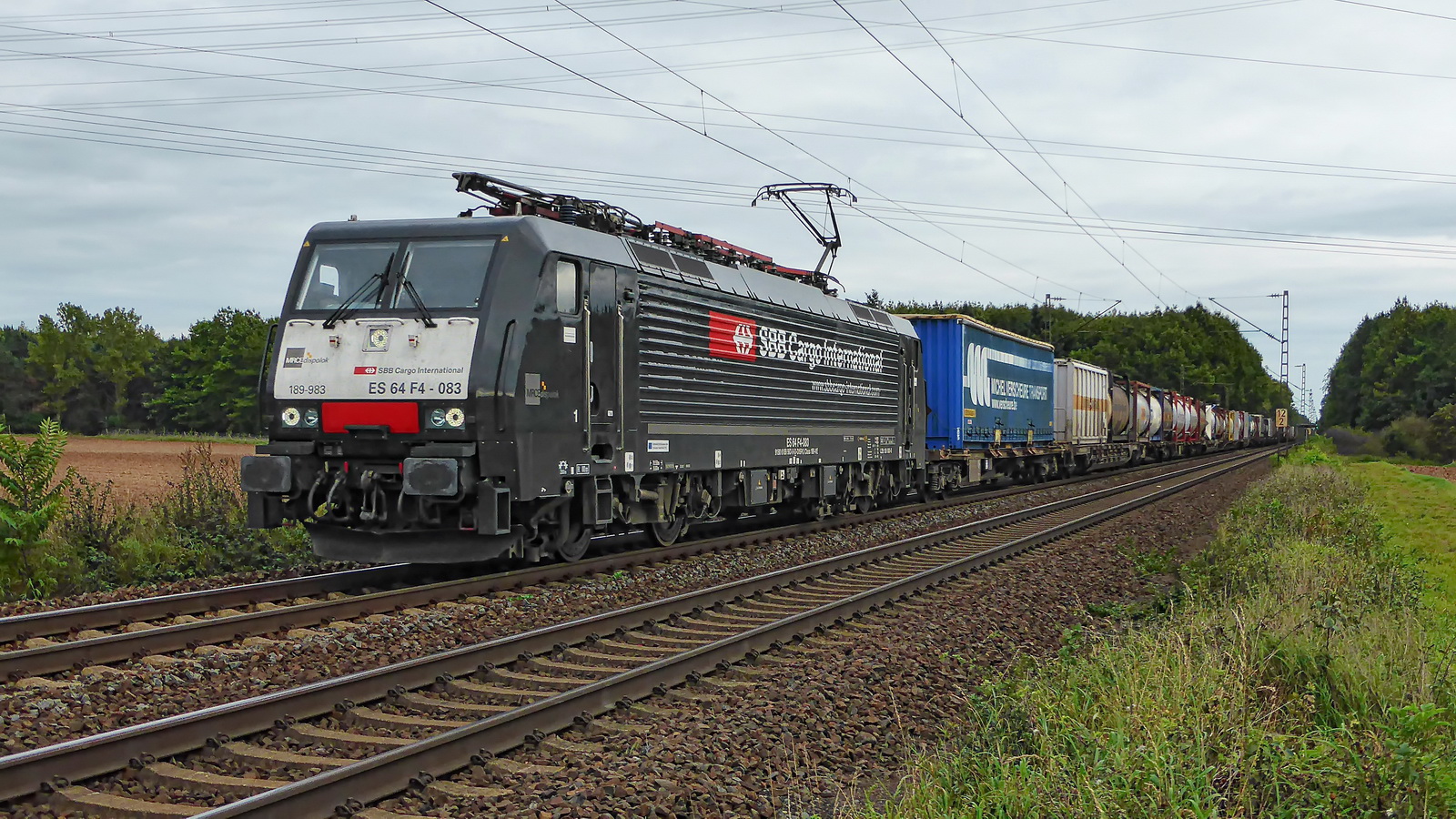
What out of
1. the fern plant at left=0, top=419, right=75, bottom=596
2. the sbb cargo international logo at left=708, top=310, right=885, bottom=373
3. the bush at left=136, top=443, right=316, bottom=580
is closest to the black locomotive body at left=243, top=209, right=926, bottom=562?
the sbb cargo international logo at left=708, top=310, right=885, bottom=373

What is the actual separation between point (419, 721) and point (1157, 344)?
92258mm

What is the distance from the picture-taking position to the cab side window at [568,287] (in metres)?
11.0

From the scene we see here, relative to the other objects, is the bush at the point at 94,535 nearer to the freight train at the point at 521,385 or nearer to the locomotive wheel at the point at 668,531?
the freight train at the point at 521,385

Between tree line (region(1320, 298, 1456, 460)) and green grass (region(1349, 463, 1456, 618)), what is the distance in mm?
23577

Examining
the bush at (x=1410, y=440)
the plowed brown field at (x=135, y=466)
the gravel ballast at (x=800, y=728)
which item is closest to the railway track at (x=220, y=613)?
the gravel ballast at (x=800, y=728)

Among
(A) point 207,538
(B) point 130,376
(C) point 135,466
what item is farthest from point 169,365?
(A) point 207,538

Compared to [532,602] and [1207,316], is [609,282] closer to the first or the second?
[532,602]

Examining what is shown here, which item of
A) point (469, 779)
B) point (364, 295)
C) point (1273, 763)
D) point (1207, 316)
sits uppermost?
point (1207, 316)

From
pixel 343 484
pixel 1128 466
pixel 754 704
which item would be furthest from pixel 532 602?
pixel 1128 466

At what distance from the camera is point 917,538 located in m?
14.8

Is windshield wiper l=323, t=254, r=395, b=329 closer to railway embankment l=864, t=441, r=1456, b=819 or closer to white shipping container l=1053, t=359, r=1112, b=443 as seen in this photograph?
railway embankment l=864, t=441, r=1456, b=819

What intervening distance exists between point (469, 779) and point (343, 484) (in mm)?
5797

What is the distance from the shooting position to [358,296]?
10766 mm

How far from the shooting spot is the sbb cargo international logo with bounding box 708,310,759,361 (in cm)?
1403
